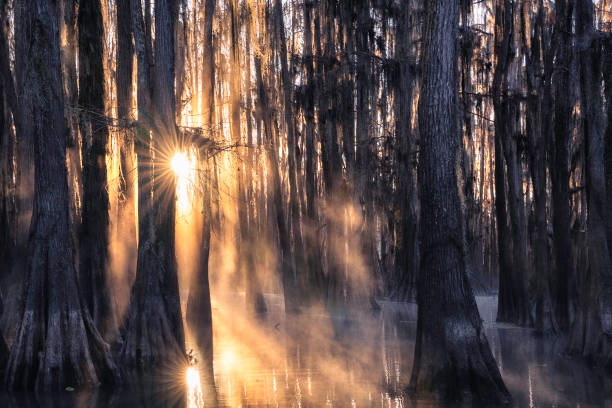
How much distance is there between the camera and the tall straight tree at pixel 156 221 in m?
14.2

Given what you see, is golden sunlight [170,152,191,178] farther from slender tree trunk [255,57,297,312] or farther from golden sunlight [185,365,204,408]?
slender tree trunk [255,57,297,312]

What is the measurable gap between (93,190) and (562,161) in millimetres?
11119

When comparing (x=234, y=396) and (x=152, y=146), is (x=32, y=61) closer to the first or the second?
(x=152, y=146)

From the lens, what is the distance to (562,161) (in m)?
17.2

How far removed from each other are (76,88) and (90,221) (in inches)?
182

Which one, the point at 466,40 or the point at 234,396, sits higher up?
the point at 466,40

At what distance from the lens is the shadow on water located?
10.7m

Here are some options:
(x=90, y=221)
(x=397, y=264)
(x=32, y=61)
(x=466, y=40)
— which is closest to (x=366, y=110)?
(x=466, y=40)

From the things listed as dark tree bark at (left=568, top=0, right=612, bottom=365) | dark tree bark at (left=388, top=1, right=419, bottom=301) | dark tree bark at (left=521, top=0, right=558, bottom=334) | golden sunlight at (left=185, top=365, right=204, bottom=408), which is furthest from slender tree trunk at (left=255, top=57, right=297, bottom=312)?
dark tree bark at (left=568, top=0, right=612, bottom=365)

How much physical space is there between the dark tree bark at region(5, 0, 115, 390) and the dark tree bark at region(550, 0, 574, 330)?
10.8m

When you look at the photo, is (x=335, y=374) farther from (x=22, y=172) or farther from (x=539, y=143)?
(x=539, y=143)

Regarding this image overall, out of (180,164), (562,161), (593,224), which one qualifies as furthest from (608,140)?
(180,164)

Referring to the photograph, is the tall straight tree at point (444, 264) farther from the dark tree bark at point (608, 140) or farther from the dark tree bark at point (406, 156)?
the dark tree bark at point (406, 156)

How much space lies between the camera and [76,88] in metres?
20.1
